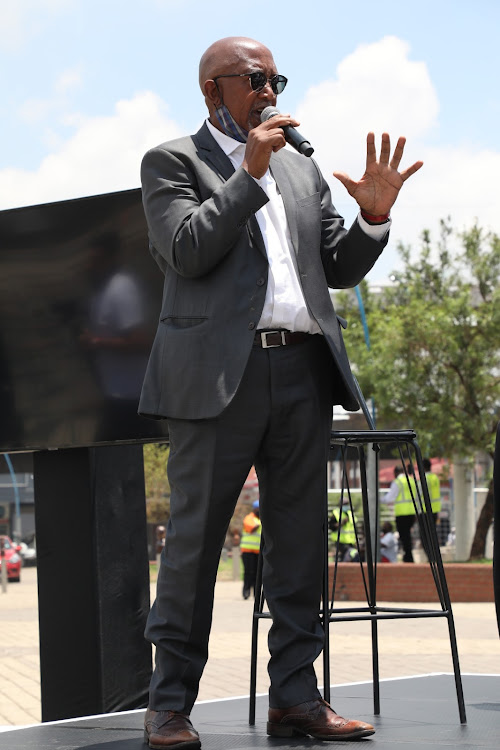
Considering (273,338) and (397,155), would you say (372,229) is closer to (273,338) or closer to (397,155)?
(397,155)

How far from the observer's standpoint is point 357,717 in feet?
12.9

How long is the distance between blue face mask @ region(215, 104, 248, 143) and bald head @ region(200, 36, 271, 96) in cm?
9

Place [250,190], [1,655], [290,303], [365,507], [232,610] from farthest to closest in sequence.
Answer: [232,610]
[1,655]
[365,507]
[290,303]
[250,190]

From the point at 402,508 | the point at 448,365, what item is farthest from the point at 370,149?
the point at 448,365

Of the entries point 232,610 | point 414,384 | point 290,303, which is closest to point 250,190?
point 290,303

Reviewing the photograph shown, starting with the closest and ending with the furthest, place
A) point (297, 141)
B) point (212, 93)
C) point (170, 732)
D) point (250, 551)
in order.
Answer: point (297, 141)
point (170, 732)
point (212, 93)
point (250, 551)

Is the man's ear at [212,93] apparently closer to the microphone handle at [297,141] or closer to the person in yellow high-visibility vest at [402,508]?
the microphone handle at [297,141]

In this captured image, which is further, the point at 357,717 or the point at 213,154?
the point at 357,717

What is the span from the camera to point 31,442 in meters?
4.68

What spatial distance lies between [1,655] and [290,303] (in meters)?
8.83

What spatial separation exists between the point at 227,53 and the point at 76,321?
153 cm

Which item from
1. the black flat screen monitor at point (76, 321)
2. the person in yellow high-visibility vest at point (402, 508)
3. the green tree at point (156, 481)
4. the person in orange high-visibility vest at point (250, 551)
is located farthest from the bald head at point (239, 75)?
the green tree at point (156, 481)

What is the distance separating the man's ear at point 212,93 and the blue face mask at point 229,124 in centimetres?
2

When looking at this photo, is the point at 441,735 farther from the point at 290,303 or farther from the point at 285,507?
the point at 290,303
